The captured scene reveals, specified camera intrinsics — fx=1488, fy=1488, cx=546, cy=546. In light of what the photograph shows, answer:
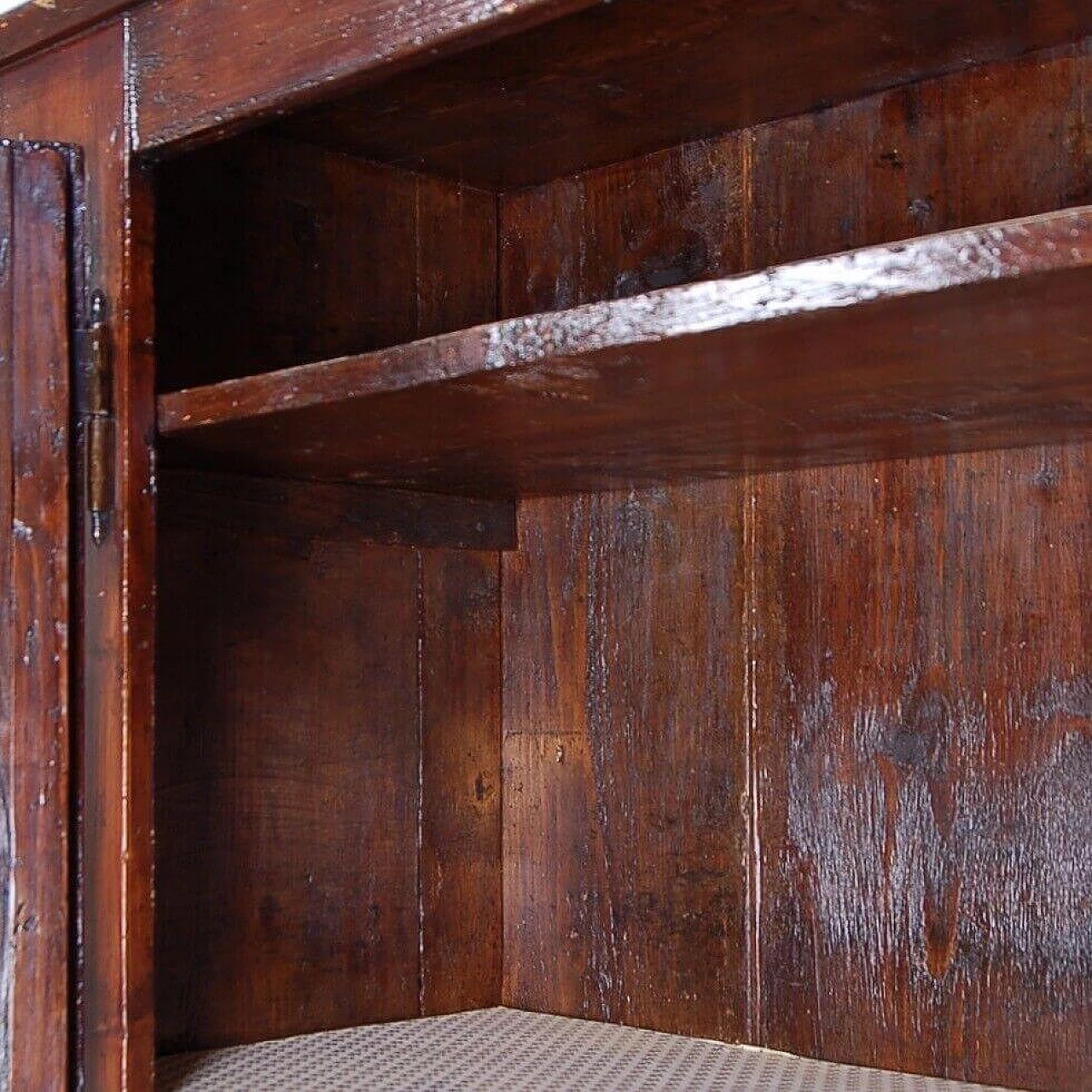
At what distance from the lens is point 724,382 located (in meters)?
0.76

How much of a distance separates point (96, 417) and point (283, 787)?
0.36 m

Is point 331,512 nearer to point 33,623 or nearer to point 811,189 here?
point 33,623

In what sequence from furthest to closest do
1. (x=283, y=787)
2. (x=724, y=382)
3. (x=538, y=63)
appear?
(x=283, y=787) → (x=538, y=63) → (x=724, y=382)

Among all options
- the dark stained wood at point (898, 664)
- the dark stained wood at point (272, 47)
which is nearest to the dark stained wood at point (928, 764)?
the dark stained wood at point (898, 664)

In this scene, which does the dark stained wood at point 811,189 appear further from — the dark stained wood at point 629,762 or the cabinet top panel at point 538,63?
the dark stained wood at point 629,762

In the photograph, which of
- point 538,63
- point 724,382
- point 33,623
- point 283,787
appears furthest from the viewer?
point 283,787

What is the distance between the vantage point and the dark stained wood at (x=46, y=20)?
927mm

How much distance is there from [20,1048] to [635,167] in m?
0.77

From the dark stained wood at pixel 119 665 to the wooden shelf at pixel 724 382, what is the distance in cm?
5

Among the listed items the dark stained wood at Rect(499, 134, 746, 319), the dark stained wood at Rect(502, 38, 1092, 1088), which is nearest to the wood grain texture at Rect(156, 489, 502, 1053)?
the dark stained wood at Rect(502, 38, 1092, 1088)

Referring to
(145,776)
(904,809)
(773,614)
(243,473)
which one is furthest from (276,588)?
(904,809)

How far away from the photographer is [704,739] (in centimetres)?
112

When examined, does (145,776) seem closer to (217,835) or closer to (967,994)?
(217,835)

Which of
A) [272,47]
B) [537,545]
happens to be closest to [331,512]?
[537,545]
